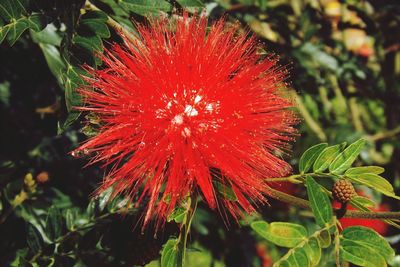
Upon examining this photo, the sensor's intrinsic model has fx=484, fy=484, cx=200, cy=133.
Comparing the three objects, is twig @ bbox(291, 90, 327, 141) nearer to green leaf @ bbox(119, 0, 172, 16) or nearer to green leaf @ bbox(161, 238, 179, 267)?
green leaf @ bbox(119, 0, 172, 16)

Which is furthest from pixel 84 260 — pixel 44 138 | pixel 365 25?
pixel 365 25

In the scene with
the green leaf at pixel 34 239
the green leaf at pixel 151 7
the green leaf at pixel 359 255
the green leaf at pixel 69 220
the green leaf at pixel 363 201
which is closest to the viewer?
the green leaf at pixel 359 255

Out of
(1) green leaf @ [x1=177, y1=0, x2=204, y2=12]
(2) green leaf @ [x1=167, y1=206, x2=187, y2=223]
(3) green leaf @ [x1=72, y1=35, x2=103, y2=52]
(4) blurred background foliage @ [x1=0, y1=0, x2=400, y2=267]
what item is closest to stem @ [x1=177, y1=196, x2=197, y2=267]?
(2) green leaf @ [x1=167, y1=206, x2=187, y2=223]

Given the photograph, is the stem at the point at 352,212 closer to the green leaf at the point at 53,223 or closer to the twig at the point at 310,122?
the green leaf at the point at 53,223

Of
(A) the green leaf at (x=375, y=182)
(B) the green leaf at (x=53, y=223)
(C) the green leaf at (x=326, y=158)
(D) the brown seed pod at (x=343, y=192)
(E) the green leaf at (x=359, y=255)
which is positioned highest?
(C) the green leaf at (x=326, y=158)

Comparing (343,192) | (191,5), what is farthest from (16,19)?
(343,192)

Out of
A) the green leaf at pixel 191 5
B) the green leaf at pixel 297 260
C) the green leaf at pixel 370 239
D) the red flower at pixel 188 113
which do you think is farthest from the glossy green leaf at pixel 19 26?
the green leaf at pixel 370 239

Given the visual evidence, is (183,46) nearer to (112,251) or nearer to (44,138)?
(112,251)
